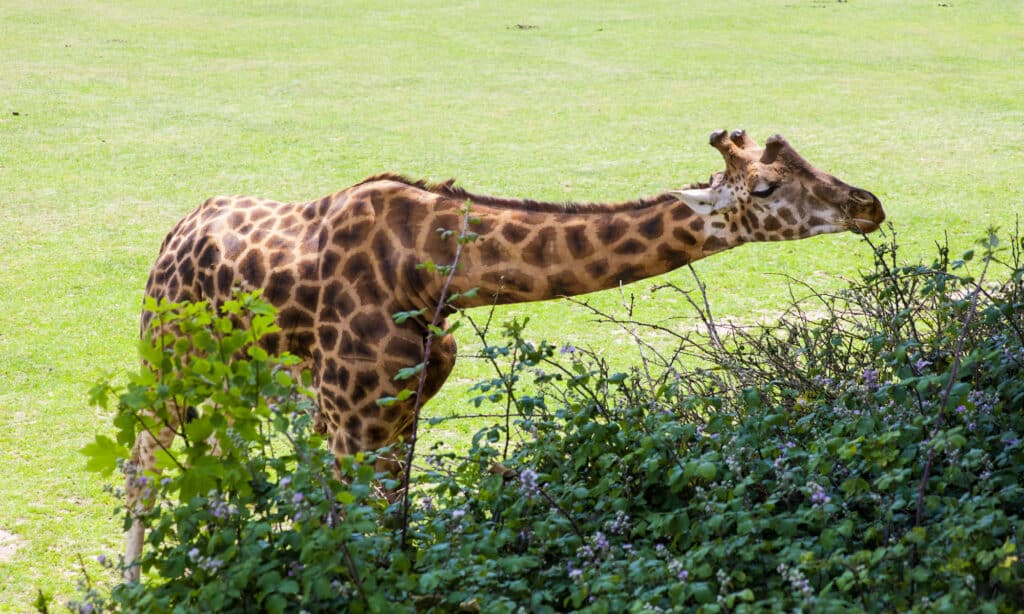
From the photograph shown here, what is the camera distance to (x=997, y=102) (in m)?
18.6

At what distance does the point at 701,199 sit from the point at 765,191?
24cm

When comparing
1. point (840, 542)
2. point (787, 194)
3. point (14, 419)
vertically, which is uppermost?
point (787, 194)

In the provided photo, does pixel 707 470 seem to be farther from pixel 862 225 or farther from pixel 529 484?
pixel 862 225

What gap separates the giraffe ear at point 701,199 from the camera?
4.70 m

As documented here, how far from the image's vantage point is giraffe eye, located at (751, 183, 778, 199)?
4.59m

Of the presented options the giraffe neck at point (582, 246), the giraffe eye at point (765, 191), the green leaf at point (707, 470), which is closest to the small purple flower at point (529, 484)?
the green leaf at point (707, 470)

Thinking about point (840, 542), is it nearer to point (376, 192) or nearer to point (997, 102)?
point (376, 192)

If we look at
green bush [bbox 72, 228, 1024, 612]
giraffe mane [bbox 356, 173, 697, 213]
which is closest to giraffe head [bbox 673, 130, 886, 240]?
giraffe mane [bbox 356, 173, 697, 213]

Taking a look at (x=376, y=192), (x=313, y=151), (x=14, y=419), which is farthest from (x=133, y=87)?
(x=376, y=192)

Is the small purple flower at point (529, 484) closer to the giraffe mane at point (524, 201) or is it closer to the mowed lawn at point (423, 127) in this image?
the giraffe mane at point (524, 201)

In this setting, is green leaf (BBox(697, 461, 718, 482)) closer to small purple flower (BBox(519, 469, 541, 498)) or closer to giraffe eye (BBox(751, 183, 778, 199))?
small purple flower (BBox(519, 469, 541, 498))

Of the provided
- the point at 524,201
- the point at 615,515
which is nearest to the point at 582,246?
the point at 524,201

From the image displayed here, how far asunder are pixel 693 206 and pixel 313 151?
438 inches

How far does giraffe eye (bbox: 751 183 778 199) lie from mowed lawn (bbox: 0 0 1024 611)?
3.30 meters
